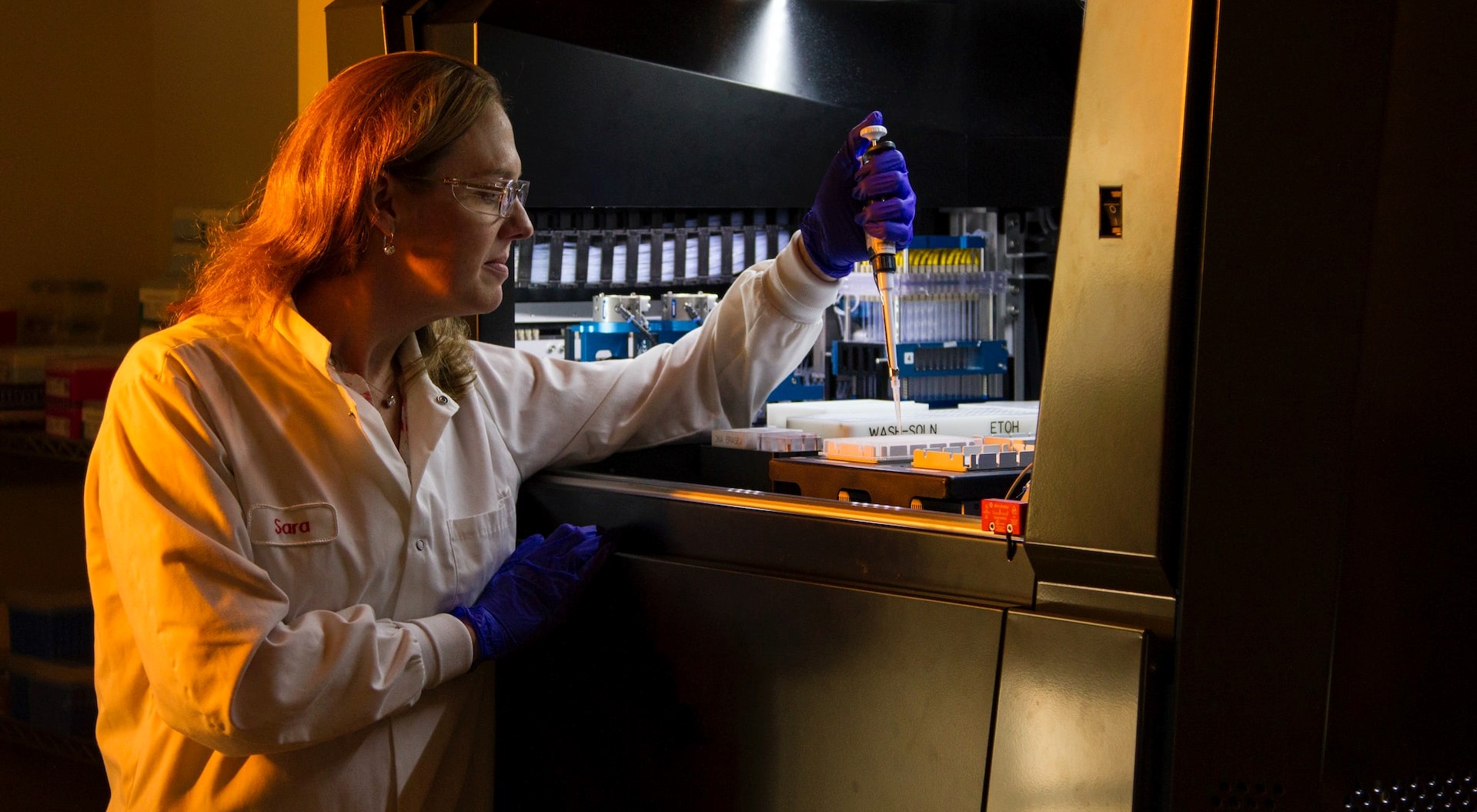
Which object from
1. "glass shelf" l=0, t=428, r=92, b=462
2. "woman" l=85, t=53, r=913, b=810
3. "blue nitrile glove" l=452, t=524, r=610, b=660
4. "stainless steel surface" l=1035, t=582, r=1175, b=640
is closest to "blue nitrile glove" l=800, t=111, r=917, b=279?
"woman" l=85, t=53, r=913, b=810

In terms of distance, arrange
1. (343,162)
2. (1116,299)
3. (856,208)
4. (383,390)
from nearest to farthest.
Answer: (1116,299) < (343,162) < (383,390) < (856,208)

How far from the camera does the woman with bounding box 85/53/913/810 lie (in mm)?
1328

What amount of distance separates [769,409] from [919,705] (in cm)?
85

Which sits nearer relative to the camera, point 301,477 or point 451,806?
point 301,477

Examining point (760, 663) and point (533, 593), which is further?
point (533, 593)

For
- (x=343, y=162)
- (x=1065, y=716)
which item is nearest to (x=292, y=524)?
(x=343, y=162)

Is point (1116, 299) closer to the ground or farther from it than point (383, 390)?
farther from it

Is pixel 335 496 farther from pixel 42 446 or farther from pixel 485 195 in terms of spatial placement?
pixel 42 446

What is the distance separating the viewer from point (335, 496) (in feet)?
4.81

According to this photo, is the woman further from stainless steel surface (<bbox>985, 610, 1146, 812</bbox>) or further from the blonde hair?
stainless steel surface (<bbox>985, 610, 1146, 812</bbox>)

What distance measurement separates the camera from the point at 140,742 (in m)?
1.46

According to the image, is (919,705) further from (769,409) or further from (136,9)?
(136,9)

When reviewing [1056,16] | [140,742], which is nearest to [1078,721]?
[140,742]

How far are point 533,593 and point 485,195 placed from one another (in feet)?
1.45
